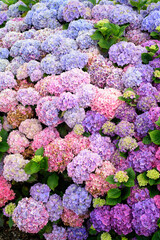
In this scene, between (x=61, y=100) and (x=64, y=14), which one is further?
(x=64, y=14)

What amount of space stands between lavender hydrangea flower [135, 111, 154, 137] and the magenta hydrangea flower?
1496 millimetres

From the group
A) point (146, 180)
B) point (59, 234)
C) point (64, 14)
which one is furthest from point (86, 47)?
point (59, 234)

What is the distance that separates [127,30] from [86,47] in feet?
2.99

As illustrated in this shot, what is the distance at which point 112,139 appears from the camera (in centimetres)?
314

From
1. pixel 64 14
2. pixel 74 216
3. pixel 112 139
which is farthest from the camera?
pixel 64 14

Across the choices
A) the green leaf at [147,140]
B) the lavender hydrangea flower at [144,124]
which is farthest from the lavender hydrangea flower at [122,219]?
the lavender hydrangea flower at [144,124]

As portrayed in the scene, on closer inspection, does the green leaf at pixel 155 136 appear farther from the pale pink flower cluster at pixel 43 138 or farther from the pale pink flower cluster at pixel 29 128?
the pale pink flower cluster at pixel 29 128

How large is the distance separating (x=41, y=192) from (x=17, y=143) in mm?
732

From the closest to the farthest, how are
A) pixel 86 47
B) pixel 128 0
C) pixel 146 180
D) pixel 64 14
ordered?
pixel 146 180 < pixel 86 47 < pixel 64 14 < pixel 128 0

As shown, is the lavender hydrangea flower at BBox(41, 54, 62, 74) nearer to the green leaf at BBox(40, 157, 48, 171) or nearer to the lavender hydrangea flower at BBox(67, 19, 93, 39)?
the lavender hydrangea flower at BBox(67, 19, 93, 39)

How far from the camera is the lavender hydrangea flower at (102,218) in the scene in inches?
103

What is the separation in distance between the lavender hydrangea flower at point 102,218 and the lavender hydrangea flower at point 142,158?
0.57 m

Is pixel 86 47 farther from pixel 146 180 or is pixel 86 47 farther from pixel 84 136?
pixel 146 180

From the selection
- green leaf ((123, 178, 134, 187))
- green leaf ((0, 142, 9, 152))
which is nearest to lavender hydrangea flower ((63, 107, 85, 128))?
green leaf ((0, 142, 9, 152))
